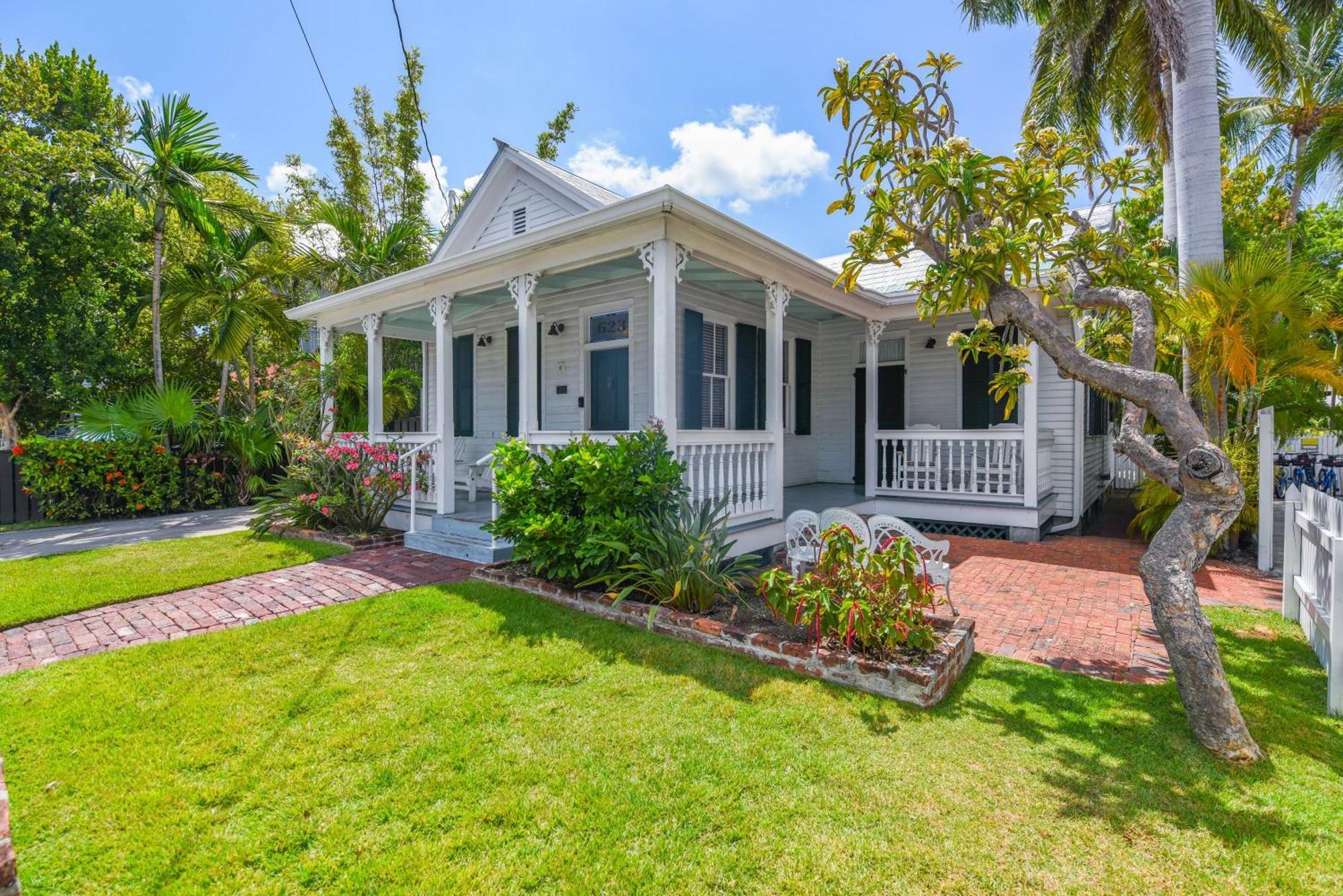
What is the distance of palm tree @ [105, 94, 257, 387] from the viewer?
10305 millimetres

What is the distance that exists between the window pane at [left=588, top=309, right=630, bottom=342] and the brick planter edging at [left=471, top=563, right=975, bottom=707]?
14.2ft

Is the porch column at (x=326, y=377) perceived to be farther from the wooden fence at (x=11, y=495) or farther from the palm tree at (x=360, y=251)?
the wooden fence at (x=11, y=495)

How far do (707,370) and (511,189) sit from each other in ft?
14.2

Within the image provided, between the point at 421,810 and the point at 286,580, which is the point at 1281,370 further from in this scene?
the point at 286,580

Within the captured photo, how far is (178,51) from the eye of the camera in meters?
9.29

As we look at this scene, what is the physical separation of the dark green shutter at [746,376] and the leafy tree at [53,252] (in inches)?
470

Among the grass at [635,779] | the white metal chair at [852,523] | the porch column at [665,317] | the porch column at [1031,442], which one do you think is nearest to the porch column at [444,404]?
the porch column at [665,317]

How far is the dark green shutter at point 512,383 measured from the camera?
935 centimetres

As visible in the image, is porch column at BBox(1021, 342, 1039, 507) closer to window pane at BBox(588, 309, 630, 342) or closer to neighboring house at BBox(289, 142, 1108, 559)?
neighboring house at BBox(289, 142, 1108, 559)

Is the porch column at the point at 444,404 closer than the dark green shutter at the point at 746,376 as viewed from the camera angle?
Yes

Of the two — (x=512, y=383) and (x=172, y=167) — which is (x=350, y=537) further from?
(x=172, y=167)

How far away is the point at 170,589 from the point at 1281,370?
11.5 metres

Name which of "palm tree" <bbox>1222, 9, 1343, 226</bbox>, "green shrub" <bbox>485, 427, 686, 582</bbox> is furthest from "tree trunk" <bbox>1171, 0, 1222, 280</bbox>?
"green shrub" <bbox>485, 427, 686, 582</bbox>

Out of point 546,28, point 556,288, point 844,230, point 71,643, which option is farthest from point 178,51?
point 844,230
